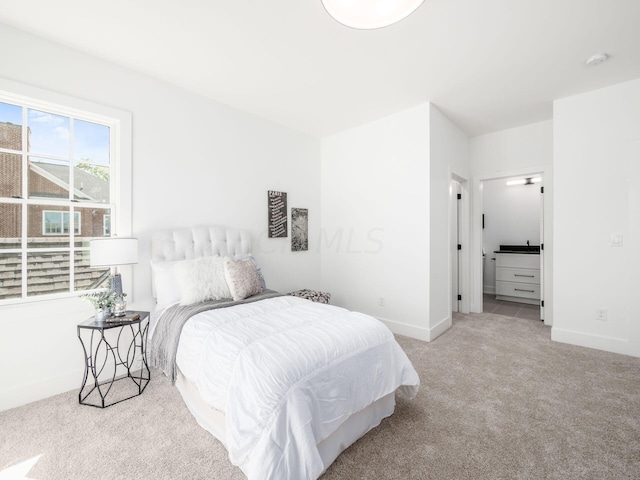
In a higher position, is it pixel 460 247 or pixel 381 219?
pixel 381 219

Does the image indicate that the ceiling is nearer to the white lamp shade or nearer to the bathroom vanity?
the white lamp shade

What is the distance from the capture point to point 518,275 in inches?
217

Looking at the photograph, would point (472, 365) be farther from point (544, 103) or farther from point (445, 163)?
point (544, 103)

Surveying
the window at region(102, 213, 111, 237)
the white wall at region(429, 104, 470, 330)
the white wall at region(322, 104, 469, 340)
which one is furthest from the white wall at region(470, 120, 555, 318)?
the window at region(102, 213, 111, 237)

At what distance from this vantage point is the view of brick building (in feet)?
7.41

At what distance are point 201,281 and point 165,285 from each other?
35 cm

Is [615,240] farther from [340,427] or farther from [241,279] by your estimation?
[241,279]

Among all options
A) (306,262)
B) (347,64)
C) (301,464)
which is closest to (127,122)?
(347,64)

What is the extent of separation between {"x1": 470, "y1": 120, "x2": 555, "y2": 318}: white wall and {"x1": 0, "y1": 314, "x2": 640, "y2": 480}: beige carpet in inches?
70.5

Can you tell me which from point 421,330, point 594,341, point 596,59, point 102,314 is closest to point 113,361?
point 102,314

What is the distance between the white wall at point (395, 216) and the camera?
355 centimetres

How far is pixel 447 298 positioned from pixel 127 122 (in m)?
4.16

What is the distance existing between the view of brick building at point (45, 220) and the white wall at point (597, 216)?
490cm

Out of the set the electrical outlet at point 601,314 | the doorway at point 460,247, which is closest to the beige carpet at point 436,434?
the electrical outlet at point 601,314
